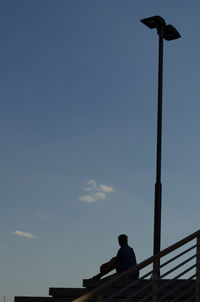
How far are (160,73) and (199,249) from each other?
6490 millimetres

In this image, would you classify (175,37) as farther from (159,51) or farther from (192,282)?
(192,282)

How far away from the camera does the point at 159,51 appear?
43.3 ft

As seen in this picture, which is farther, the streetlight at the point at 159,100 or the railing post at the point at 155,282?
the streetlight at the point at 159,100

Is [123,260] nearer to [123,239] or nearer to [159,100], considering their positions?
[123,239]

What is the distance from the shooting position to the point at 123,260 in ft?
32.4

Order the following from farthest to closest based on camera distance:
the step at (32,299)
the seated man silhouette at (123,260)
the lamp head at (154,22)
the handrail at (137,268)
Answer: the lamp head at (154,22) → the seated man silhouette at (123,260) → the step at (32,299) → the handrail at (137,268)

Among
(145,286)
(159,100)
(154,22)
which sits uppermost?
(154,22)

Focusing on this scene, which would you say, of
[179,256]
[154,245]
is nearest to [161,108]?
[154,245]

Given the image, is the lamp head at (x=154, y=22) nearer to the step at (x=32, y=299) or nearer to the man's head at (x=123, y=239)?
the man's head at (x=123, y=239)

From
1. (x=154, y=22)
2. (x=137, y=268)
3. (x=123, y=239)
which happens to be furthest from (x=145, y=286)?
(x=154, y=22)

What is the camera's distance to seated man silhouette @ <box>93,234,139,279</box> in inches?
388

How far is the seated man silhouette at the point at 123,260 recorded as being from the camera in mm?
9844

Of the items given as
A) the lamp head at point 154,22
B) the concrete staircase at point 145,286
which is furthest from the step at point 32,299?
the lamp head at point 154,22

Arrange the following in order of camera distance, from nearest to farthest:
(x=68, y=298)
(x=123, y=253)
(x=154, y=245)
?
(x=68, y=298) → (x=123, y=253) → (x=154, y=245)
